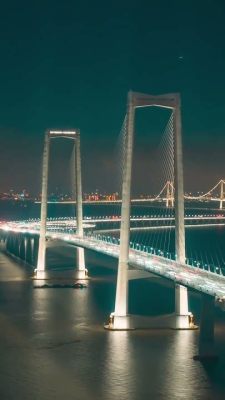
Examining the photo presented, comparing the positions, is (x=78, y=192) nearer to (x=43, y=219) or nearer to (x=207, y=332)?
(x=43, y=219)

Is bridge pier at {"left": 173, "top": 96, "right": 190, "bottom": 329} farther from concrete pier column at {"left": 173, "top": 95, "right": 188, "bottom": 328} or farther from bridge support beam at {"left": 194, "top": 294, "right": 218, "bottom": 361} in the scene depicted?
bridge support beam at {"left": 194, "top": 294, "right": 218, "bottom": 361}

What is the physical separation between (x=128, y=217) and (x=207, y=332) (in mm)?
4999

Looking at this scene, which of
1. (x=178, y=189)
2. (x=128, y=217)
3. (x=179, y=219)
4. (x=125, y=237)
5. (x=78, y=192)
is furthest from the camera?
(x=78, y=192)

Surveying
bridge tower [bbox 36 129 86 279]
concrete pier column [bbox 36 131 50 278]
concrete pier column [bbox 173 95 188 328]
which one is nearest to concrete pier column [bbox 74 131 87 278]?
bridge tower [bbox 36 129 86 279]

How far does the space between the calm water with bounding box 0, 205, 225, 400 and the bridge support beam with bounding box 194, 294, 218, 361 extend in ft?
0.92

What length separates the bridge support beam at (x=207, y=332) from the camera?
746 inches

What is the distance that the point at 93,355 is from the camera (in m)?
19.9

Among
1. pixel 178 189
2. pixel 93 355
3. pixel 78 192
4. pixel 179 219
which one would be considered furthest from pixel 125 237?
pixel 78 192

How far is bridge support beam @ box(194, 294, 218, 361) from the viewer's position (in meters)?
19.0

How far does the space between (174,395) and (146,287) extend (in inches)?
665

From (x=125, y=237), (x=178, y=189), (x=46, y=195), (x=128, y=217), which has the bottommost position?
(x=125, y=237)

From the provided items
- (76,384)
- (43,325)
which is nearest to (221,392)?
(76,384)

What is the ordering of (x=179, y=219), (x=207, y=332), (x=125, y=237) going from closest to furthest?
(x=207, y=332) → (x=125, y=237) → (x=179, y=219)

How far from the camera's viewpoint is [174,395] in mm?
16531
